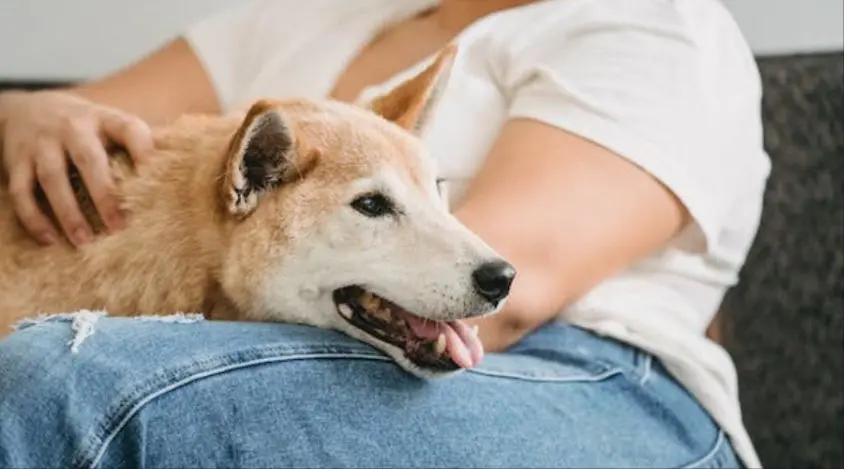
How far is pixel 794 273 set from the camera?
1546 millimetres

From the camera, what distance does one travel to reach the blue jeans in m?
0.76

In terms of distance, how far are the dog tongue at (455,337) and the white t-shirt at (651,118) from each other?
0.25 meters

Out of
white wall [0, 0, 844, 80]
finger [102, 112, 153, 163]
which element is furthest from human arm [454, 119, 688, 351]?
white wall [0, 0, 844, 80]

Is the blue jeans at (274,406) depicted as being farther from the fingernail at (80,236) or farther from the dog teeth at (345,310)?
the fingernail at (80,236)

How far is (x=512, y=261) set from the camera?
1.08 meters

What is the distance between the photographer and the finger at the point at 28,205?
1043 mm

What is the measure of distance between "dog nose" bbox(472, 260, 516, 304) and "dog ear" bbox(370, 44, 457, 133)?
0.71 feet

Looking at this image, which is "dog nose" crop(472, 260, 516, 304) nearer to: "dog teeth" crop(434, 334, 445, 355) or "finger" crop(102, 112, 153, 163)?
"dog teeth" crop(434, 334, 445, 355)

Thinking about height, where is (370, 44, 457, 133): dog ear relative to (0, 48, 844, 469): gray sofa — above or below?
above

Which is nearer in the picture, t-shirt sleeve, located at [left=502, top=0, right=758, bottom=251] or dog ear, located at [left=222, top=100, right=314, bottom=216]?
dog ear, located at [left=222, top=100, right=314, bottom=216]

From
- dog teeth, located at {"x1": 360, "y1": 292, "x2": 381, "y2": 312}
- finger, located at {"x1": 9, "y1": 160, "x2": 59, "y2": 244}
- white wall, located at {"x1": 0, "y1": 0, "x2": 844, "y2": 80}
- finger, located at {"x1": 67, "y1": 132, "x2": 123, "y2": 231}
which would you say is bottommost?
white wall, located at {"x1": 0, "y1": 0, "x2": 844, "y2": 80}

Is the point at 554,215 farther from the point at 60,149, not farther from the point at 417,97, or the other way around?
the point at 60,149

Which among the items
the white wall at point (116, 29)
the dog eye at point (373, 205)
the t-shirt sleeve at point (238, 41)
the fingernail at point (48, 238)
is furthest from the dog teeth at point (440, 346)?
the white wall at point (116, 29)

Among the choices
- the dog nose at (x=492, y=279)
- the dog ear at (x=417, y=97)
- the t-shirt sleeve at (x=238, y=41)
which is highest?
the dog ear at (x=417, y=97)
